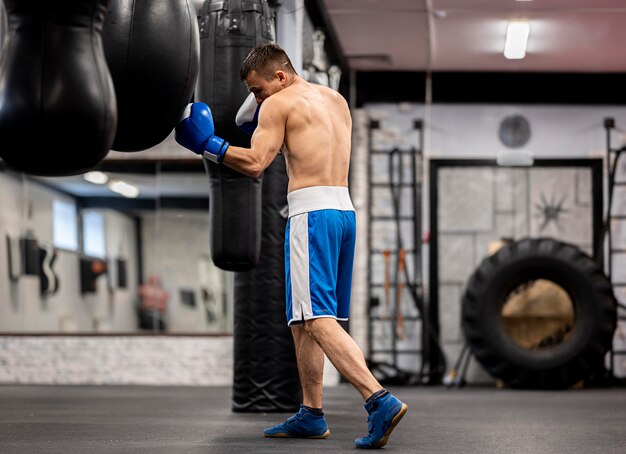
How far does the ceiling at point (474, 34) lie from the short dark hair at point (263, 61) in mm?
3443

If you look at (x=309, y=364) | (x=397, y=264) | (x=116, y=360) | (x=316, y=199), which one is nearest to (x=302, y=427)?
(x=309, y=364)

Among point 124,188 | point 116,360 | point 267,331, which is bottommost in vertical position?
point 116,360

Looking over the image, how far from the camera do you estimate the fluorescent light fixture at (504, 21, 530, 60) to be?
7.69m

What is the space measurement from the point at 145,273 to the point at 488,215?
3.02 m

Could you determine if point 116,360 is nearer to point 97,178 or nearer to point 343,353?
point 97,178

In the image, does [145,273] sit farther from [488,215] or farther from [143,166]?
[488,215]

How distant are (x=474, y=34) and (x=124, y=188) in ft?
10.1

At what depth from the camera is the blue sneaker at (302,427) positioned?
13.6 ft

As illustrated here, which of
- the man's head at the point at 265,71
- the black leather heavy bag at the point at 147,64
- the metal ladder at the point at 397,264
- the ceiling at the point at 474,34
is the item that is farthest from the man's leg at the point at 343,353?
the metal ladder at the point at 397,264

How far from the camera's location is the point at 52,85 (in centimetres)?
239

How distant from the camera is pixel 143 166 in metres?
8.46

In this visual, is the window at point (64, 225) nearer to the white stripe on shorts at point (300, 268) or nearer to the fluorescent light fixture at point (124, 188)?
the fluorescent light fixture at point (124, 188)

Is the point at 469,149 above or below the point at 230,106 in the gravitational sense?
above

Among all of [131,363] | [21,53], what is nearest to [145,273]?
[131,363]
